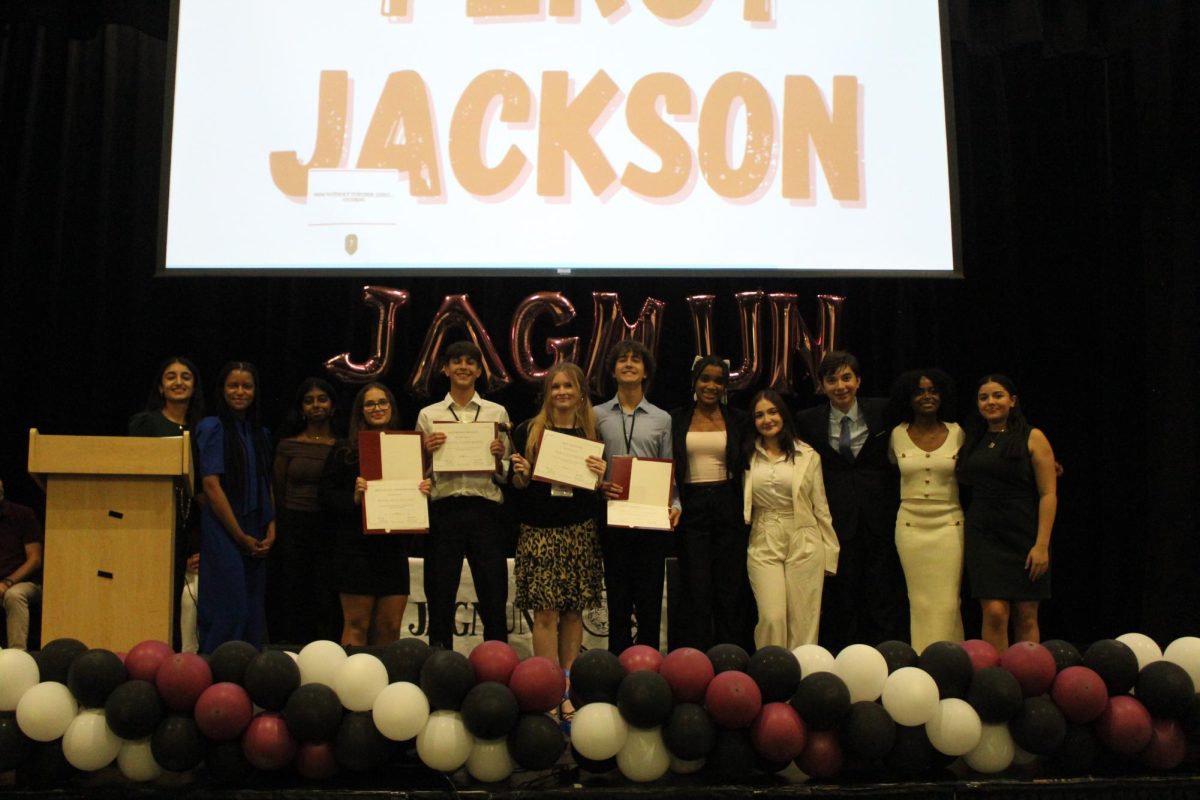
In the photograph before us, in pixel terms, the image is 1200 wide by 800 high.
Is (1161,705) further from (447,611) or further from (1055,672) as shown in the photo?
(447,611)

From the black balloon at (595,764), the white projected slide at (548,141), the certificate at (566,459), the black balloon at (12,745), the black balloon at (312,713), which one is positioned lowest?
the black balloon at (595,764)

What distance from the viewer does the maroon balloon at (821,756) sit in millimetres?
2562

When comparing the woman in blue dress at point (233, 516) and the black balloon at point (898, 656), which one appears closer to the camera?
the black balloon at point (898, 656)

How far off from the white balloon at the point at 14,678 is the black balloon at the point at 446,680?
983 mm

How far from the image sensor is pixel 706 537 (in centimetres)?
412

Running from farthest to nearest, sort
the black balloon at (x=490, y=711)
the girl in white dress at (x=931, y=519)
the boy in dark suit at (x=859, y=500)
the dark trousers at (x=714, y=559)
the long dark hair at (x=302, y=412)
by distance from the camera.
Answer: the long dark hair at (x=302, y=412), the boy in dark suit at (x=859, y=500), the girl in white dress at (x=931, y=519), the dark trousers at (x=714, y=559), the black balloon at (x=490, y=711)

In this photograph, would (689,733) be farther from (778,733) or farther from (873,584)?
(873,584)

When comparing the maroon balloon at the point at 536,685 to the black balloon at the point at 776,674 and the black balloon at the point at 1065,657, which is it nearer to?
the black balloon at the point at 776,674

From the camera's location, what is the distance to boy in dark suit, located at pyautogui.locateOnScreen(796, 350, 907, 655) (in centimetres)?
439

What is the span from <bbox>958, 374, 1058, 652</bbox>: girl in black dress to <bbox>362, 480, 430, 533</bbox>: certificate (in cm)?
214

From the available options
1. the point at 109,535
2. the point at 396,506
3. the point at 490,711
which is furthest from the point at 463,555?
the point at 490,711

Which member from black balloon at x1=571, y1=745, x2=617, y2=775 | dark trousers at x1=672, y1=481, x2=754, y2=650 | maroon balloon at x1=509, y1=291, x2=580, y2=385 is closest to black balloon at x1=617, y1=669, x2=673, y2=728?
black balloon at x1=571, y1=745, x2=617, y2=775

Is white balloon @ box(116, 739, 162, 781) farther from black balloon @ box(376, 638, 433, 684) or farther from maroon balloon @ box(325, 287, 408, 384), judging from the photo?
maroon balloon @ box(325, 287, 408, 384)

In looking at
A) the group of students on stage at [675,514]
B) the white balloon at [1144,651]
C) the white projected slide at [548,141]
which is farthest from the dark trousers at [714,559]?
the white balloon at [1144,651]
